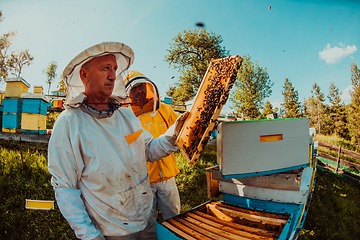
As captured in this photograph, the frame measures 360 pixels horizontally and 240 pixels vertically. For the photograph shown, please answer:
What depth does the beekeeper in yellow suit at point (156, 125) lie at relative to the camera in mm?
2451

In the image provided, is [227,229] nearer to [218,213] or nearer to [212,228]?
[212,228]

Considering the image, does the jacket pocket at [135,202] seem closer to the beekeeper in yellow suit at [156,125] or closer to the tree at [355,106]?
the beekeeper in yellow suit at [156,125]

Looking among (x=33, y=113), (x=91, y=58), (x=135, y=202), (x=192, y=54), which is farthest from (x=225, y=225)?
(x=192, y=54)

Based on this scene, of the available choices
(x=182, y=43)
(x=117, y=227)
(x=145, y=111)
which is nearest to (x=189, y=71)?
(x=182, y=43)

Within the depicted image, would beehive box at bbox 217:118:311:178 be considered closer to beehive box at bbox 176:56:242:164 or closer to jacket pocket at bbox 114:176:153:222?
beehive box at bbox 176:56:242:164

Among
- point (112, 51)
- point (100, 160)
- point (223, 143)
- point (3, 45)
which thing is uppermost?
point (3, 45)

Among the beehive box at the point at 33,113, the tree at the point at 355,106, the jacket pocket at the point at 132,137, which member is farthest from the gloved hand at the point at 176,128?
the tree at the point at 355,106

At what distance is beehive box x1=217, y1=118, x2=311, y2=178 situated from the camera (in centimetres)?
187

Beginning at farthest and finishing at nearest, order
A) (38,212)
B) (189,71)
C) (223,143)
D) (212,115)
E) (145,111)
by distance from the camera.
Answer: (189,71) < (38,212) < (145,111) < (223,143) < (212,115)

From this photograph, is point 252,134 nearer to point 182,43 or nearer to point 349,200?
point 349,200

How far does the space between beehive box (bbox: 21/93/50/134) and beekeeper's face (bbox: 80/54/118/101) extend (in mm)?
3521

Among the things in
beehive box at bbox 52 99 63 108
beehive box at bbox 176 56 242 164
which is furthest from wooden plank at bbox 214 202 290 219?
beehive box at bbox 52 99 63 108

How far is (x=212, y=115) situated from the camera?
5.12 feet

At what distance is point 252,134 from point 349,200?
7.04 meters
